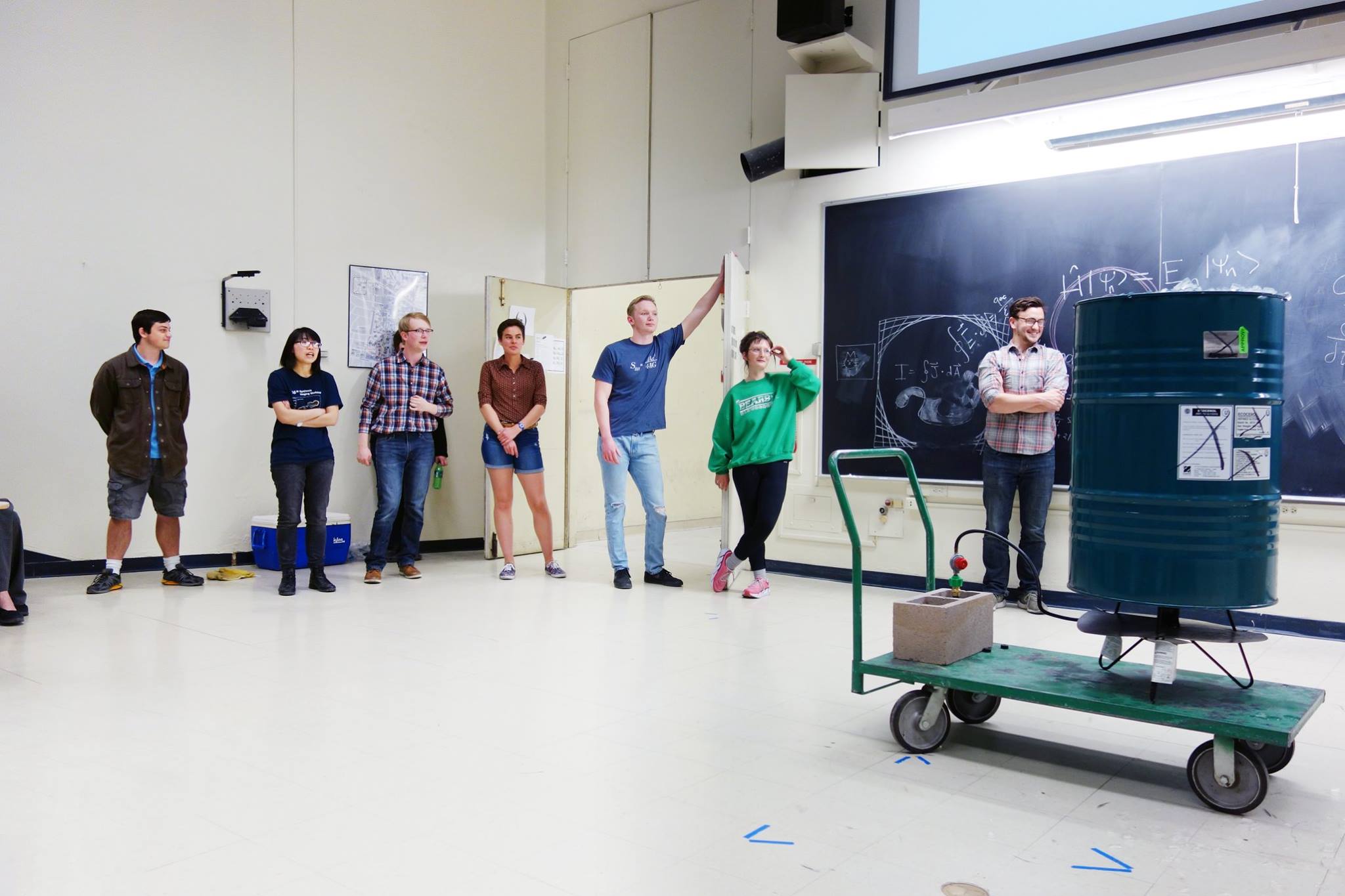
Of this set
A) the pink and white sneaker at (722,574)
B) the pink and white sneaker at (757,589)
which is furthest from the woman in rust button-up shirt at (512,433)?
the pink and white sneaker at (757,589)

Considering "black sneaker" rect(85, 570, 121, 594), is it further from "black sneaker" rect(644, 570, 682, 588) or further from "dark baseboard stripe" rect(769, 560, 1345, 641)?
"dark baseboard stripe" rect(769, 560, 1345, 641)

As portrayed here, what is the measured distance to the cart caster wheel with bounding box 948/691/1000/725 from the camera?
2.89m

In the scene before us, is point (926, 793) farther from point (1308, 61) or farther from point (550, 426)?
point (550, 426)

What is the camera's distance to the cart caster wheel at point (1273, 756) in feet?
8.03

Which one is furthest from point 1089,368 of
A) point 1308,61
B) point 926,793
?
point 1308,61

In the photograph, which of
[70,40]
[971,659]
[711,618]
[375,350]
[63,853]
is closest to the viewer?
[63,853]

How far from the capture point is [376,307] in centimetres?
638

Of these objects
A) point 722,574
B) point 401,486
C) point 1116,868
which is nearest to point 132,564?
point 401,486

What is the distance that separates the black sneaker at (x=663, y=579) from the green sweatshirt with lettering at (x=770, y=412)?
813mm

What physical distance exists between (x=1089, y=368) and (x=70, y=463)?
5337mm

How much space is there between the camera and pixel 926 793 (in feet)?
7.68

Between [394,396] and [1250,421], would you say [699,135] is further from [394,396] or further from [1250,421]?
[1250,421]

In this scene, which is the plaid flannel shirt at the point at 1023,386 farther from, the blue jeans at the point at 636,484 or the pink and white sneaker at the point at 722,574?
the blue jeans at the point at 636,484

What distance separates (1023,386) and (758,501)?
1464mm
